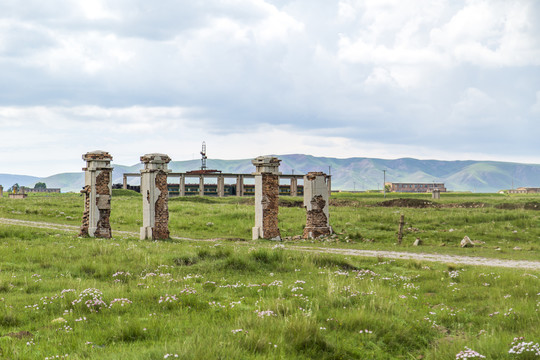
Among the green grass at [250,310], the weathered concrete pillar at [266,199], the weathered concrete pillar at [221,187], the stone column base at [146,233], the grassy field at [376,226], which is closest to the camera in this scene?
the green grass at [250,310]

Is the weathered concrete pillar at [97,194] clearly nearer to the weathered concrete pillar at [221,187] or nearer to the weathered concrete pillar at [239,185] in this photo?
the weathered concrete pillar at [221,187]

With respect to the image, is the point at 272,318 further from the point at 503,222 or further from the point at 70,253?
the point at 503,222

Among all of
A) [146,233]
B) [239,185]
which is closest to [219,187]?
[239,185]

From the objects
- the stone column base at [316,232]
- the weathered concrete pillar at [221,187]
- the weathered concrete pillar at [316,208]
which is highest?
the weathered concrete pillar at [221,187]

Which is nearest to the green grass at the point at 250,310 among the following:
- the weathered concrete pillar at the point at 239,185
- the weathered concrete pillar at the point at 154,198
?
the weathered concrete pillar at the point at 154,198

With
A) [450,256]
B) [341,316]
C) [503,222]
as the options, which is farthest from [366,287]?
[503,222]

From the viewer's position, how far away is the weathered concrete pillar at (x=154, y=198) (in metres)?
23.3

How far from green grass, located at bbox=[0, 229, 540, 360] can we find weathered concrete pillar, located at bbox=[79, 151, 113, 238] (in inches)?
379

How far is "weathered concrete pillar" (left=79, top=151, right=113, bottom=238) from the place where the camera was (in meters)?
22.8

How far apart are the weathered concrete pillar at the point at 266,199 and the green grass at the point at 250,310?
1123cm

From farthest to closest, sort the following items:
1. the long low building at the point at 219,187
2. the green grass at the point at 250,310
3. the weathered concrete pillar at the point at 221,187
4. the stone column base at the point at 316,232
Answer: the long low building at the point at 219,187 → the weathered concrete pillar at the point at 221,187 → the stone column base at the point at 316,232 → the green grass at the point at 250,310

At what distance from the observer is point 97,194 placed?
23.0m

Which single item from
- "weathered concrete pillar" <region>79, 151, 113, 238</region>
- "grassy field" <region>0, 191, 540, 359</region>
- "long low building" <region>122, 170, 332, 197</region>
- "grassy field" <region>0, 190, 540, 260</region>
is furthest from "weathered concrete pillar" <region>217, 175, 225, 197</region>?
"grassy field" <region>0, 191, 540, 359</region>

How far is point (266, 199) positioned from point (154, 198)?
6442 mm
